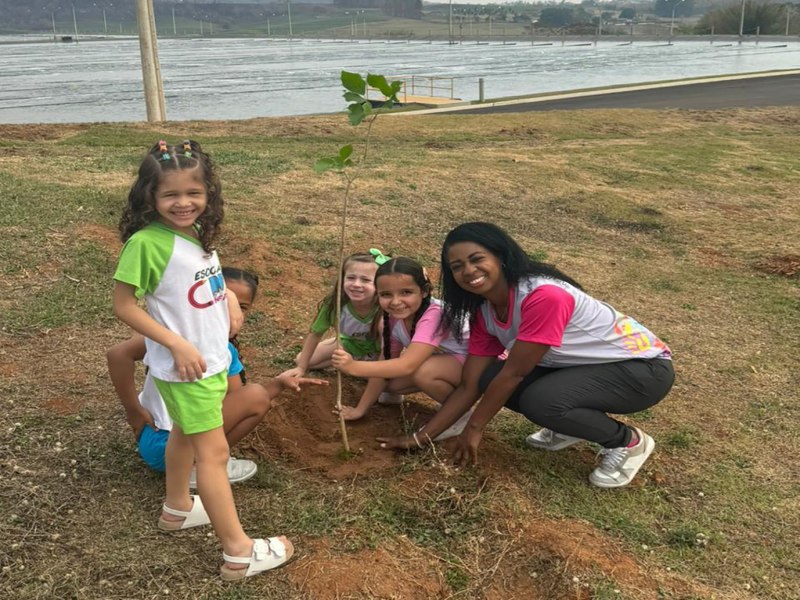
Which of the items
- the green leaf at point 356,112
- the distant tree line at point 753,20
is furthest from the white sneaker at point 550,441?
the distant tree line at point 753,20

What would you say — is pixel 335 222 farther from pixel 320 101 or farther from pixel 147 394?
pixel 320 101

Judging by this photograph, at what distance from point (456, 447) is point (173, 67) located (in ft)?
169

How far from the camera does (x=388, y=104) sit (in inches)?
102

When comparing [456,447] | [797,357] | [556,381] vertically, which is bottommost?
[797,357]

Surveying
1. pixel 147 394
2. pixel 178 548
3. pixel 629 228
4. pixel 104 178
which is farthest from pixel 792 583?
pixel 104 178

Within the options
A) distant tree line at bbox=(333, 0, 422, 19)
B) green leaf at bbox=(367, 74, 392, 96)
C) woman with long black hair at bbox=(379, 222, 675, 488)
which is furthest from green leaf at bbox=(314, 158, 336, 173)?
distant tree line at bbox=(333, 0, 422, 19)

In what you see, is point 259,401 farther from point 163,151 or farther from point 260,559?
point 163,151

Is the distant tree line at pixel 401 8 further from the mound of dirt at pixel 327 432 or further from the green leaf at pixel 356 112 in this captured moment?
the green leaf at pixel 356 112

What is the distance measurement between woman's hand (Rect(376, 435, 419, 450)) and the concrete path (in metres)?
A: 18.6

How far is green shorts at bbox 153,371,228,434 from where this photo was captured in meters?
2.32

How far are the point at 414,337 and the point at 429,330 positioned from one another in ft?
0.23

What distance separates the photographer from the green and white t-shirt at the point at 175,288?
2.22 m

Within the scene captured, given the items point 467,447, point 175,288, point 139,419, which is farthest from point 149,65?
point 175,288

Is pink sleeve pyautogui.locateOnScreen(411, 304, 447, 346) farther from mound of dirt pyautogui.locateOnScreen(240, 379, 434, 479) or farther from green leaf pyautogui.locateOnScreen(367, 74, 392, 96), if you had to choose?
green leaf pyautogui.locateOnScreen(367, 74, 392, 96)
